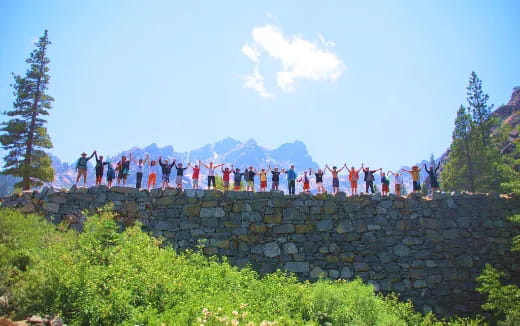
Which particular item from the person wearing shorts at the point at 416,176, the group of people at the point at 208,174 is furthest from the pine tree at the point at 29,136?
the person wearing shorts at the point at 416,176

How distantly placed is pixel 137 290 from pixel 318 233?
726 centimetres

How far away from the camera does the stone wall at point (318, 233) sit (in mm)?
13055

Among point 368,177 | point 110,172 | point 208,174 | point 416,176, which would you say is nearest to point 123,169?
point 110,172

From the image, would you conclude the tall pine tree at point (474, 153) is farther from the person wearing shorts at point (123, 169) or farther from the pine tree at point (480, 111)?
the person wearing shorts at point (123, 169)

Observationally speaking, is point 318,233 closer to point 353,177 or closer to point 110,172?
point 353,177

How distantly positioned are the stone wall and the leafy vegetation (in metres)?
2.32

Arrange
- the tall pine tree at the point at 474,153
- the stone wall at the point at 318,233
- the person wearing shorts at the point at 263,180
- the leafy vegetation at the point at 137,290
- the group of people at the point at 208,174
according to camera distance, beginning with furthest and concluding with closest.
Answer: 1. the tall pine tree at the point at 474,153
2. the person wearing shorts at the point at 263,180
3. the group of people at the point at 208,174
4. the stone wall at the point at 318,233
5. the leafy vegetation at the point at 137,290

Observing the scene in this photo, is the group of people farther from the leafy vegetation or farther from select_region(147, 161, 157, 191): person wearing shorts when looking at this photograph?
the leafy vegetation

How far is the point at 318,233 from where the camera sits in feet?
44.1

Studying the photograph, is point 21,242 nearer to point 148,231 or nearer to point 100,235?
point 100,235

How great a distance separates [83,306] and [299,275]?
764 centimetres

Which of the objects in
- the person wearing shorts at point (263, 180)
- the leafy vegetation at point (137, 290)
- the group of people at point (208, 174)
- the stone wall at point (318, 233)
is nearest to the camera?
the leafy vegetation at point (137, 290)

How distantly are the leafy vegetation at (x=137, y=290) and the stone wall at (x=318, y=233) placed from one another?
232cm

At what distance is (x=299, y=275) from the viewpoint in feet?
42.4
